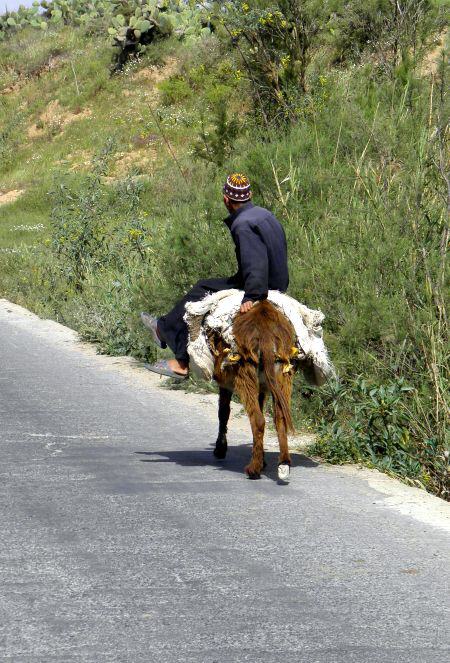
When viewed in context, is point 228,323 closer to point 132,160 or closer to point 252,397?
point 252,397

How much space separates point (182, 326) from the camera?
824 centimetres

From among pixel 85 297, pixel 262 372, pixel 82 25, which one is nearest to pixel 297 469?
pixel 262 372

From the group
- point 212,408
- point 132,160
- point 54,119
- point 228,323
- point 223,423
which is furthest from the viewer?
point 54,119

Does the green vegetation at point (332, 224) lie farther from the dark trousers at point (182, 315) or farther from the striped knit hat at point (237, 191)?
the striped knit hat at point (237, 191)

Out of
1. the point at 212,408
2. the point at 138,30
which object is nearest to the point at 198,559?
the point at 212,408

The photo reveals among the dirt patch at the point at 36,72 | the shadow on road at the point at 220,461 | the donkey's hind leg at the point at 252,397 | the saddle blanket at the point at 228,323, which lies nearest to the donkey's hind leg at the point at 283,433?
the donkey's hind leg at the point at 252,397

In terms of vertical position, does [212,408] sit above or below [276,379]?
below

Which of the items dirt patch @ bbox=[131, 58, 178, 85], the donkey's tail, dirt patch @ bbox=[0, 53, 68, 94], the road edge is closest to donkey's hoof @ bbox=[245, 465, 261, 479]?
the donkey's tail

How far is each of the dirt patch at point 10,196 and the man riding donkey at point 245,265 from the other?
33.5 meters

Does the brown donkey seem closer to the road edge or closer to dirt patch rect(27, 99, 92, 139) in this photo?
the road edge

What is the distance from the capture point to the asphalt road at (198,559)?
483cm

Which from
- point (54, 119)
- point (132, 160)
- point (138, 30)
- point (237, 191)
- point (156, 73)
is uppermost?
point (237, 191)

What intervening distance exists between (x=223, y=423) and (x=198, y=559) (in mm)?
2604

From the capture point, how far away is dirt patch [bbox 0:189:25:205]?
41344 millimetres
